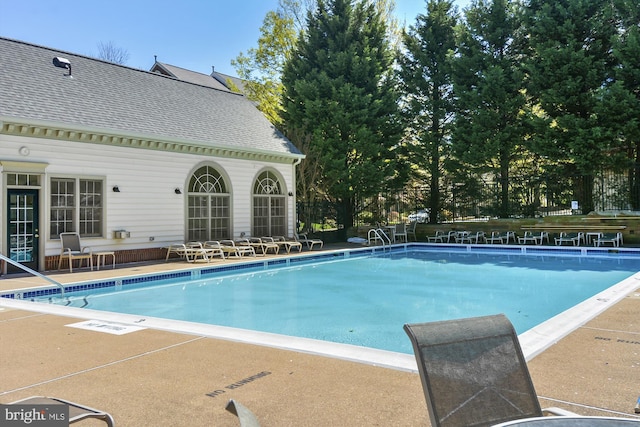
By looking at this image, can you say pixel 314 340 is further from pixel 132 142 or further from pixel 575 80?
pixel 575 80

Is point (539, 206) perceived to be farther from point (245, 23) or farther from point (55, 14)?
point (55, 14)

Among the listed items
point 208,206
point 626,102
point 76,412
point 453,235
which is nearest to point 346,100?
point 453,235

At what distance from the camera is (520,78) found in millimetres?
17938

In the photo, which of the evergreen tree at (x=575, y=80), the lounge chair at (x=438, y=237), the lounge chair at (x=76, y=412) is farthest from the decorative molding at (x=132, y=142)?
the lounge chair at (x=76, y=412)

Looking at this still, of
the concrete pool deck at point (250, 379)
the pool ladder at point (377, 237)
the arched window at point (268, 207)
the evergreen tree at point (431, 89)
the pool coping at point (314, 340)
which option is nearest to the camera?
the concrete pool deck at point (250, 379)

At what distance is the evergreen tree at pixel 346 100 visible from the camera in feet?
62.5

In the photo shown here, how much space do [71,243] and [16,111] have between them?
310 cm

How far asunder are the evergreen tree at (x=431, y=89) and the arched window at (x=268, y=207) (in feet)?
20.6

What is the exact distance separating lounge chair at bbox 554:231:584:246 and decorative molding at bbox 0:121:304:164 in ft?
31.2

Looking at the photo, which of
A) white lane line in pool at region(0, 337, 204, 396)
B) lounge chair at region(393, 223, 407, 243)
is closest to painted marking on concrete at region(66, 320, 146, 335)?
white lane line in pool at region(0, 337, 204, 396)

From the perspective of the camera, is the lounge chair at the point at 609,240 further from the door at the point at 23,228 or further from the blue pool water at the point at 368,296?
the door at the point at 23,228

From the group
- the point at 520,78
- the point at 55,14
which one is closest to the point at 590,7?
the point at 520,78

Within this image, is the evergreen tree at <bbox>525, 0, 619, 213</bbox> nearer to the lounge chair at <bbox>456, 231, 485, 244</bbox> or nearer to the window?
the lounge chair at <bbox>456, 231, 485, 244</bbox>

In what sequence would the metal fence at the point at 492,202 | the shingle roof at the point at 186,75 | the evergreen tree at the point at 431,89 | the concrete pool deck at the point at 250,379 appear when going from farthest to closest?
the shingle roof at the point at 186,75
the evergreen tree at the point at 431,89
the metal fence at the point at 492,202
the concrete pool deck at the point at 250,379
